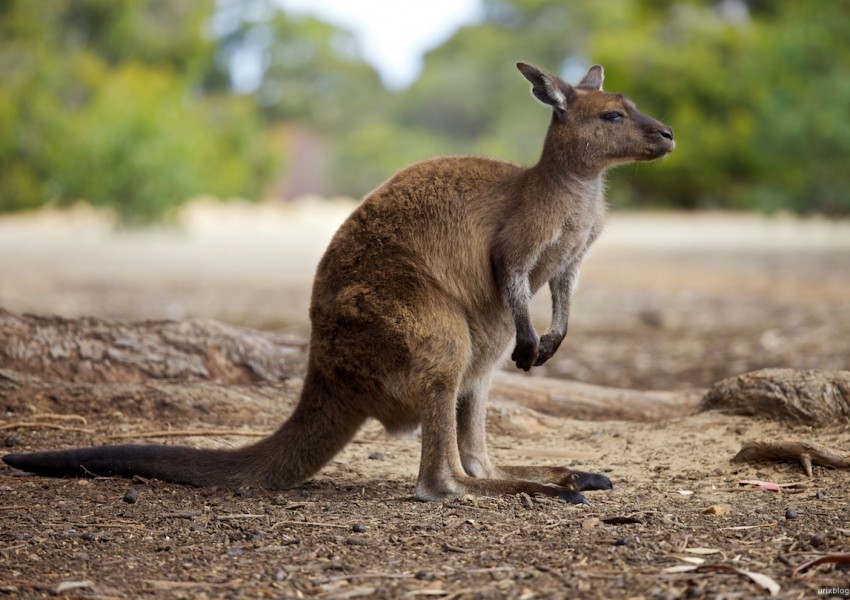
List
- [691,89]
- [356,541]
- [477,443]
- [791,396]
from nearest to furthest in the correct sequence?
[356,541] < [477,443] < [791,396] < [691,89]

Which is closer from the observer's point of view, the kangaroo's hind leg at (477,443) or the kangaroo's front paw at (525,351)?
the kangaroo's front paw at (525,351)

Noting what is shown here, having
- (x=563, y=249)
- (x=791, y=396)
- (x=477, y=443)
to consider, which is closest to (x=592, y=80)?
(x=563, y=249)

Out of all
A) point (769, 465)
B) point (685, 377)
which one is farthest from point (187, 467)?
point (685, 377)

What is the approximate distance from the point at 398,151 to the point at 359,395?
41.0 metres

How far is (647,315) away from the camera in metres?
10.3

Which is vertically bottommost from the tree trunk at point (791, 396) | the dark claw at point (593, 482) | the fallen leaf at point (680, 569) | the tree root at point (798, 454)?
the fallen leaf at point (680, 569)

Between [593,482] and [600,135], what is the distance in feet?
4.42

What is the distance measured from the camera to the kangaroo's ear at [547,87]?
14.3ft

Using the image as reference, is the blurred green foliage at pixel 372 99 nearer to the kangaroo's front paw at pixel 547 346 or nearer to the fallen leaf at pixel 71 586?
the kangaroo's front paw at pixel 547 346

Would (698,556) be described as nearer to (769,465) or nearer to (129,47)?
(769,465)

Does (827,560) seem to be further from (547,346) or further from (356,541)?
(547,346)

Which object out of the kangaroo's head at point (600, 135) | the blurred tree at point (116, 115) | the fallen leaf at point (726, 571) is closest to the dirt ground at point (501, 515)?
the fallen leaf at point (726, 571)

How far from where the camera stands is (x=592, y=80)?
4.71 metres

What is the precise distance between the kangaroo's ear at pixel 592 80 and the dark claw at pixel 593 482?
1590 mm
